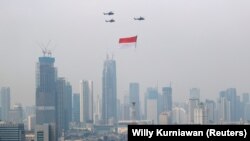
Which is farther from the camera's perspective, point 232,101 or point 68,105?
point 68,105

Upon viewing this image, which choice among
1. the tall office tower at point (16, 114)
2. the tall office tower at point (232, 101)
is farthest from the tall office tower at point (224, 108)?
the tall office tower at point (16, 114)

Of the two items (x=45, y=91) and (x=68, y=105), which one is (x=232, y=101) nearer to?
(x=68, y=105)

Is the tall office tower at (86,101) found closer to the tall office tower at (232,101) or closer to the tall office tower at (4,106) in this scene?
the tall office tower at (4,106)

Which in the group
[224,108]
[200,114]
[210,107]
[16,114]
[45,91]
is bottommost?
[200,114]

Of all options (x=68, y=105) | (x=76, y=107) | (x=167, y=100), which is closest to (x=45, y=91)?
(x=68, y=105)

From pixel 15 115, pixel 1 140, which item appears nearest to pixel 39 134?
pixel 1 140

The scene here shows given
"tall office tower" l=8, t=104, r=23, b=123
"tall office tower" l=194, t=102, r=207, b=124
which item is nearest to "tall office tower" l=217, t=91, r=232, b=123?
"tall office tower" l=194, t=102, r=207, b=124
